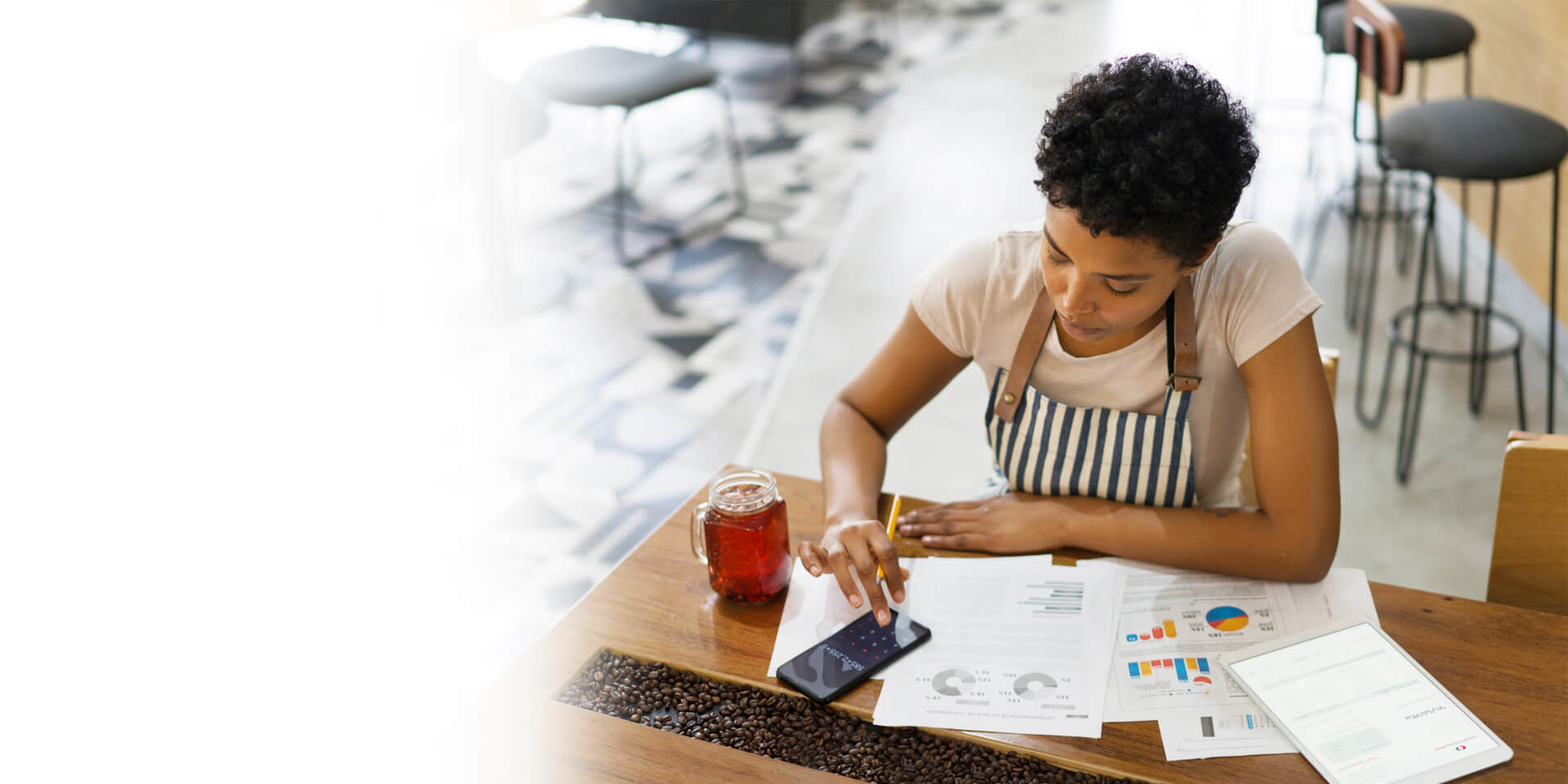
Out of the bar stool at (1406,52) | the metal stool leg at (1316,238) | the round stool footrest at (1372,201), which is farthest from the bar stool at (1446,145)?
the round stool footrest at (1372,201)

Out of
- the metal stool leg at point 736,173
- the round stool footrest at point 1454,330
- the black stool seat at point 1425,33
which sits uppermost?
the black stool seat at point 1425,33

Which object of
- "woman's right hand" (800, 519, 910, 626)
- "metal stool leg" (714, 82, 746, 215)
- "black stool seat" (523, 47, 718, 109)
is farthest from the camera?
"metal stool leg" (714, 82, 746, 215)

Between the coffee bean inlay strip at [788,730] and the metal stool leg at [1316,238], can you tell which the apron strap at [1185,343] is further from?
the metal stool leg at [1316,238]

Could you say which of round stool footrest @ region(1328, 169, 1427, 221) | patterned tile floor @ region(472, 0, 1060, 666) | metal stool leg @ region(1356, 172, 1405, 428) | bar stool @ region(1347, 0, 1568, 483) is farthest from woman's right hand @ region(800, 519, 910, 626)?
round stool footrest @ region(1328, 169, 1427, 221)

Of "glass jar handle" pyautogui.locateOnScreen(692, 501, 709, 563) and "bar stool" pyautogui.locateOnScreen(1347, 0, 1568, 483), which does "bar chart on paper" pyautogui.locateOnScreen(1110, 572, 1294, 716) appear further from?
"bar stool" pyautogui.locateOnScreen(1347, 0, 1568, 483)

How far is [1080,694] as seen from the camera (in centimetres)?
108

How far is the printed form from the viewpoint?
3.51 feet

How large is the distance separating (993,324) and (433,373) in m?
2.21

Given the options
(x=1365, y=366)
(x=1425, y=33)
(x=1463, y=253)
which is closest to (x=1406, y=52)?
(x=1425, y=33)

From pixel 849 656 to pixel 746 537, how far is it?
0.16 m

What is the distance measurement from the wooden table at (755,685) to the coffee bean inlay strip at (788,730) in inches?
0.5

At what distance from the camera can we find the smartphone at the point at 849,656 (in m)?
1.11

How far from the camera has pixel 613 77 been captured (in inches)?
144

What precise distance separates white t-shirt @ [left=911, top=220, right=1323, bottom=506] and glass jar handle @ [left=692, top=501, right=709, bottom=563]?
1.30ft
